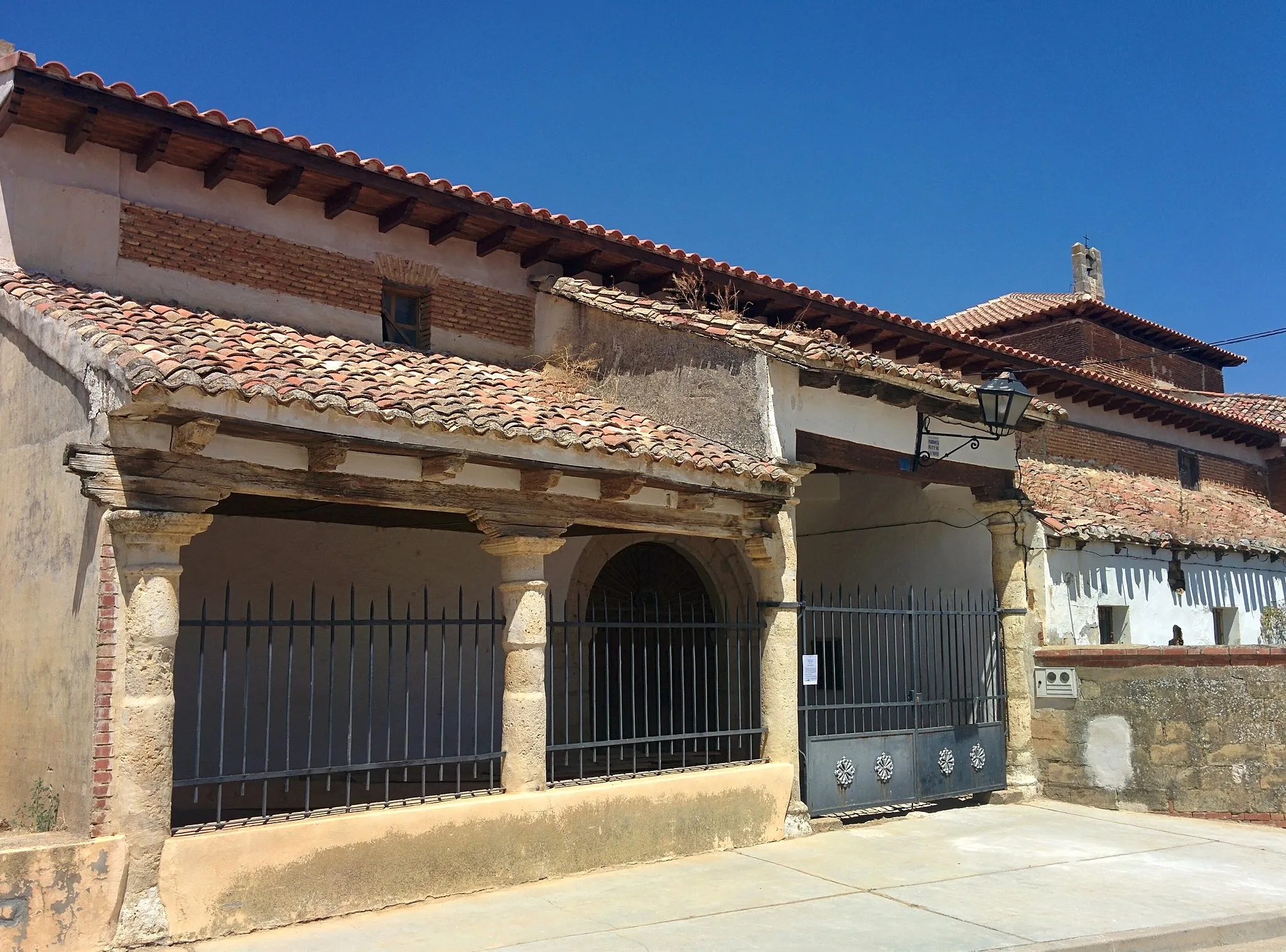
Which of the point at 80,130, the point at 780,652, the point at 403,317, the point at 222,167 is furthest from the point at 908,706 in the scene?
the point at 80,130

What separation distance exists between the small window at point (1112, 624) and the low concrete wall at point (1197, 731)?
2.14m

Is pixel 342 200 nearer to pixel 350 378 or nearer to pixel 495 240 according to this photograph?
pixel 495 240

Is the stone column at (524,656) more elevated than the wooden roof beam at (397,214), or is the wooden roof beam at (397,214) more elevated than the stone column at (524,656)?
the wooden roof beam at (397,214)

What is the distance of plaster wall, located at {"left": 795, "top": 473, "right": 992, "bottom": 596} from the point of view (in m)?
12.1

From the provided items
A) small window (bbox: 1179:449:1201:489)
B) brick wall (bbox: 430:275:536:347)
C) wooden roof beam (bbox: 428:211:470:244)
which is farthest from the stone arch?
small window (bbox: 1179:449:1201:489)

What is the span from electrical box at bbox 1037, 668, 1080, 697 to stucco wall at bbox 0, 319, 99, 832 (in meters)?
8.72

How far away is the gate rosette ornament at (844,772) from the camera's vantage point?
31.3 ft

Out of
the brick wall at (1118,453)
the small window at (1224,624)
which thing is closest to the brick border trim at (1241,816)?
the small window at (1224,624)

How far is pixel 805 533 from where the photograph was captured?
1354 centimetres

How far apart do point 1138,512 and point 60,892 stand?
12437 millimetres

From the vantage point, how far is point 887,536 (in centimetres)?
1269

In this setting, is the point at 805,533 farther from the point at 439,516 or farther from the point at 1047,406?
the point at 439,516

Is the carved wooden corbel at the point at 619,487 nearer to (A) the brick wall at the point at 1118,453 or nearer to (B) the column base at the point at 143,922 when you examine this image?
(B) the column base at the point at 143,922

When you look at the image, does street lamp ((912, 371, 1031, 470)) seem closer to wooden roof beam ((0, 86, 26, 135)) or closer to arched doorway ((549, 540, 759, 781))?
arched doorway ((549, 540, 759, 781))
